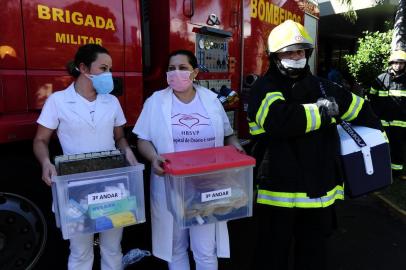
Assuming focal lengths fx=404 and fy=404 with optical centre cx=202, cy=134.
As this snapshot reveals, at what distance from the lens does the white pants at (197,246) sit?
2.38m

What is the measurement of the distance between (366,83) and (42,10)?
838 centimetres

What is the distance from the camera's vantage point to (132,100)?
2752 mm

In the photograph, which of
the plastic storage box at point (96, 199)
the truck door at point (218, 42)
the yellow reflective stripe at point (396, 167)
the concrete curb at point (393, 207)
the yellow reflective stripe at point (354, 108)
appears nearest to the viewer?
the plastic storage box at point (96, 199)

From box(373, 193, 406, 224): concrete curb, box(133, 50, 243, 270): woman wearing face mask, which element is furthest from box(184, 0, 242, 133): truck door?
box(373, 193, 406, 224): concrete curb

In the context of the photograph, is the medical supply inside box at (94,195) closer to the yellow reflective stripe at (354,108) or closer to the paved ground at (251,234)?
the paved ground at (251,234)

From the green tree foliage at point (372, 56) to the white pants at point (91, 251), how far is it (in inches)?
298

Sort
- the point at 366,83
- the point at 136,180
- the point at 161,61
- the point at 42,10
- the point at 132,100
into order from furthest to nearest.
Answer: the point at 366,83
the point at 161,61
the point at 132,100
the point at 42,10
the point at 136,180

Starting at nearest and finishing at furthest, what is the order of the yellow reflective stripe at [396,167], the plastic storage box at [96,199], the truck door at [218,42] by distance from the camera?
the plastic storage box at [96,199] < the truck door at [218,42] < the yellow reflective stripe at [396,167]

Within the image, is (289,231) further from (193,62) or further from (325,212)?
(193,62)

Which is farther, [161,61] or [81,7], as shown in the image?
[161,61]

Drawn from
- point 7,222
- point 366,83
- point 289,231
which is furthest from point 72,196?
point 366,83

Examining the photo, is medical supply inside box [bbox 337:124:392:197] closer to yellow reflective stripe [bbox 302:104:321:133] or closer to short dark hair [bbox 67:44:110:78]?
yellow reflective stripe [bbox 302:104:321:133]

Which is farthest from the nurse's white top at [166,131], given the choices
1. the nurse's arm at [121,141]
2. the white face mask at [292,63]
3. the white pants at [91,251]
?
the white face mask at [292,63]

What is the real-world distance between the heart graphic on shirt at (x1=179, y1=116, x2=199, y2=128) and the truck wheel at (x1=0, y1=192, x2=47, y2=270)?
40.9 inches
